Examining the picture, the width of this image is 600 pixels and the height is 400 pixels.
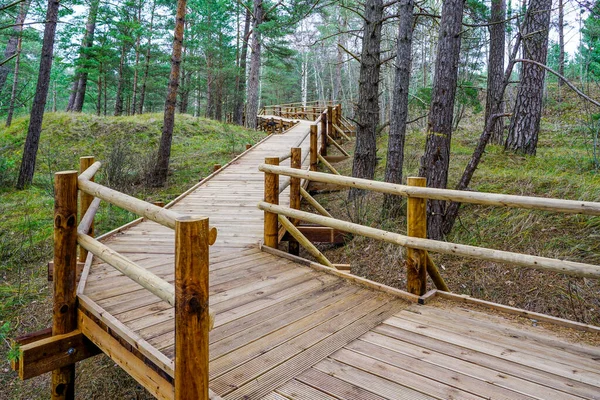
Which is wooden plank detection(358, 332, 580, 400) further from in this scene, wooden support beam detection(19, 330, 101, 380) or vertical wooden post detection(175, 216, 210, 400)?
wooden support beam detection(19, 330, 101, 380)

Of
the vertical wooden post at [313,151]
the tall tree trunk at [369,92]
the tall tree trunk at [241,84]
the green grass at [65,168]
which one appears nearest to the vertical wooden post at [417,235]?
the tall tree trunk at [369,92]

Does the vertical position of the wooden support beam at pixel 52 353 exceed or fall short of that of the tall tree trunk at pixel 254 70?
it falls short

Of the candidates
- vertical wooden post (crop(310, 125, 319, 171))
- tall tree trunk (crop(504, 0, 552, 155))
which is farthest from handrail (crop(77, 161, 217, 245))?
tall tree trunk (crop(504, 0, 552, 155))

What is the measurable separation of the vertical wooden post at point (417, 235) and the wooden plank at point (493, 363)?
64cm

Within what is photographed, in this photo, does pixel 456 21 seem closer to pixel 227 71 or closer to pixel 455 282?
pixel 455 282

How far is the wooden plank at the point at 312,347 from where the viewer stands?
2.24 m

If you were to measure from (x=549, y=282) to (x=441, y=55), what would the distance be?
312 cm

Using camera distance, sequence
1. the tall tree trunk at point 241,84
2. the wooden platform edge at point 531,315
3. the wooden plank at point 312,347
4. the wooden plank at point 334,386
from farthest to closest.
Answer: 1. the tall tree trunk at point 241,84
2. the wooden platform edge at point 531,315
3. the wooden plank at point 312,347
4. the wooden plank at point 334,386

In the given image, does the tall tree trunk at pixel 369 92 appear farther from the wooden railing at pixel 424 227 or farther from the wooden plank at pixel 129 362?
the wooden plank at pixel 129 362

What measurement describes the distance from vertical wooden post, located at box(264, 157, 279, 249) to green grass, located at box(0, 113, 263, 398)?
303 cm

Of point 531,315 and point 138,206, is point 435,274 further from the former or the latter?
point 138,206

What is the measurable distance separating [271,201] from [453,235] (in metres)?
2.64

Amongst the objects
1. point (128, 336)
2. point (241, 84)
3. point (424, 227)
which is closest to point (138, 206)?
point (128, 336)

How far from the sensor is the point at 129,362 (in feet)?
8.82
